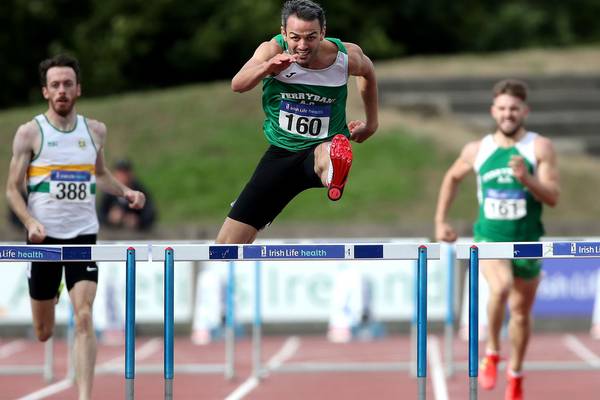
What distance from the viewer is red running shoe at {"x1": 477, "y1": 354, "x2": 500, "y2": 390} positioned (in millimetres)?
10180

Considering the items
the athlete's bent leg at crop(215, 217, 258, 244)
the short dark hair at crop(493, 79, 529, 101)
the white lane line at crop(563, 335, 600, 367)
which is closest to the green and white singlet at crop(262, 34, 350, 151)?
the athlete's bent leg at crop(215, 217, 258, 244)

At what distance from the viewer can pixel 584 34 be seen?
150 feet

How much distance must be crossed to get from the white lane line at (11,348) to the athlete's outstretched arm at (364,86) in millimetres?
8255

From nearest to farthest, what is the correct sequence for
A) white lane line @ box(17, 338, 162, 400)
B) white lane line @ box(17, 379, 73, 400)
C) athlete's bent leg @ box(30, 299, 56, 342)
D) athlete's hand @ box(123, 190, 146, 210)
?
athlete's hand @ box(123, 190, 146, 210) → athlete's bent leg @ box(30, 299, 56, 342) → white lane line @ box(17, 379, 73, 400) → white lane line @ box(17, 338, 162, 400)

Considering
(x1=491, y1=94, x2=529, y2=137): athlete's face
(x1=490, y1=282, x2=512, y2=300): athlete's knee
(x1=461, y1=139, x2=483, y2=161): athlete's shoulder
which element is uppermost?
(x1=491, y1=94, x2=529, y2=137): athlete's face

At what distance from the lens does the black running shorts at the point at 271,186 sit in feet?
26.7

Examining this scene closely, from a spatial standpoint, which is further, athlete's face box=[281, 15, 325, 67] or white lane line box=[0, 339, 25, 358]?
white lane line box=[0, 339, 25, 358]

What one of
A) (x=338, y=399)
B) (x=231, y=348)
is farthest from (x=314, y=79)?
(x=231, y=348)

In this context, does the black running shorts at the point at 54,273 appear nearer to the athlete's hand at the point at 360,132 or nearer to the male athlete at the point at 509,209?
the athlete's hand at the point at 360,132

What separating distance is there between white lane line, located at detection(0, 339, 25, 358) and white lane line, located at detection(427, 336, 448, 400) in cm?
469

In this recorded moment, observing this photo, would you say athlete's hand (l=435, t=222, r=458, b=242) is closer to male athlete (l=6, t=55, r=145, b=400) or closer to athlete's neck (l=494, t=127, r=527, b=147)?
athlete's neck (l=494, t=127, r=527, b=147)

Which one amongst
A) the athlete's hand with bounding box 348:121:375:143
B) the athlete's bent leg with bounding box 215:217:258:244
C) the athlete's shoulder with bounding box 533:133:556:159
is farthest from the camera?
the athlete's shoulder with bounding box 533:133:556:159

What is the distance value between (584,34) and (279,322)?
1223 inches

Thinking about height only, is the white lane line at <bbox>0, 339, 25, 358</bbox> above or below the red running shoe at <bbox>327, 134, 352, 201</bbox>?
below
